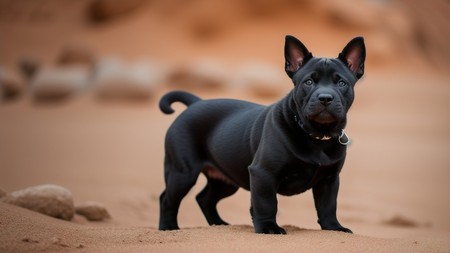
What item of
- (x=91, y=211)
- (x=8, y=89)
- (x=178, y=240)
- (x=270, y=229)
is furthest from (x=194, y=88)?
(x=178, y=240)

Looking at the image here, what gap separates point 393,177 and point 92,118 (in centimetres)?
739

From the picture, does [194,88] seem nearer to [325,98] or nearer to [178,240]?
[325,98]

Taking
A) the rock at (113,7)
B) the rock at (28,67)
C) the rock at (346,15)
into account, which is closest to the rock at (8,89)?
→ the rock at (28,67)

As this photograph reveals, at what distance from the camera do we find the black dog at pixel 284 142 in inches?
201

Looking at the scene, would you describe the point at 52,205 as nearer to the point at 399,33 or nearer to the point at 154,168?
the point at 154,168

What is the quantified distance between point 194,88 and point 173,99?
11556mm

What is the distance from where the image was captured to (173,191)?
20.1 ft

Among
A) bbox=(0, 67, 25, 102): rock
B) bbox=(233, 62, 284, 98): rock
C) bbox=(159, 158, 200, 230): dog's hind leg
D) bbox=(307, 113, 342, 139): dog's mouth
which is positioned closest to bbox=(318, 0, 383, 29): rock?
bbox=(233, 62, 284, 98): rock

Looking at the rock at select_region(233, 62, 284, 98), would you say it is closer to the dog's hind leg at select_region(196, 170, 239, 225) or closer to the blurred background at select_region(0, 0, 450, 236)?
the blurred background at select_region(0, 0, 450, 236)

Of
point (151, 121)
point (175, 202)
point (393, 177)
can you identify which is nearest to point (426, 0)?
point (151, 121)

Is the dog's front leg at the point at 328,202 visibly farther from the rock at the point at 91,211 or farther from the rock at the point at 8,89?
the rock at the point at 8,89

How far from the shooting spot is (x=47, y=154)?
39.6 feet

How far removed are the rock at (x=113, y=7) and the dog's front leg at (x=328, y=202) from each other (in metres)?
20.2

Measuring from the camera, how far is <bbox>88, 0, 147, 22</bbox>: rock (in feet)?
81.4
